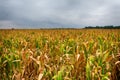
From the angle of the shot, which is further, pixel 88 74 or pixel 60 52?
pixel 60 52

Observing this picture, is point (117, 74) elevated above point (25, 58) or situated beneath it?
situated beneath

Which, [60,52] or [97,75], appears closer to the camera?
[97,75]

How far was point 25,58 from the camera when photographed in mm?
4609

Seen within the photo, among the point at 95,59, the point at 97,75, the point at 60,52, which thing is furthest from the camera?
the point at 60,52

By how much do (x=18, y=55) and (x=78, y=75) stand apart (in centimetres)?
152

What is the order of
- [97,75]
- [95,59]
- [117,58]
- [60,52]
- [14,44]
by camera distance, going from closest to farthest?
[97,75], [95,59], [117,58], [60,52], [14,44]

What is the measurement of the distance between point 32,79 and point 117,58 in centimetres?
181

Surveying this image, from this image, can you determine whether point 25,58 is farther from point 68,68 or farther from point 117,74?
point 117,74

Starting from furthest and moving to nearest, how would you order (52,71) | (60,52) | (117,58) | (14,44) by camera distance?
(14,44) < (60,52) < (117,58) < (52,71)

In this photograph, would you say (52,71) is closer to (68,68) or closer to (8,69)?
(68,68)

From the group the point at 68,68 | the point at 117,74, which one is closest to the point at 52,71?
the point at 68,68

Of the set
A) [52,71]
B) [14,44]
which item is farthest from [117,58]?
[14,44]

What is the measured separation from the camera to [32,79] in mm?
4047

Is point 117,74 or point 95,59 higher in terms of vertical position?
point 95,59
